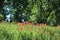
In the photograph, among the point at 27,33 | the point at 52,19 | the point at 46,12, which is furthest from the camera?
the point at 46,12

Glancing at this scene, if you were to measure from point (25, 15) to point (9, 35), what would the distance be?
20.2m

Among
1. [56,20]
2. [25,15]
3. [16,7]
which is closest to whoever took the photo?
[56,20]

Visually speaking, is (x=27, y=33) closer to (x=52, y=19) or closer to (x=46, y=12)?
(x=52, y=19)

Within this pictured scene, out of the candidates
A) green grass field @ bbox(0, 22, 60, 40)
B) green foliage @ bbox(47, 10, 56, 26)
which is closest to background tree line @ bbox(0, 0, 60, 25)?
green foliage @ bbox(47, 10, 56, 26)

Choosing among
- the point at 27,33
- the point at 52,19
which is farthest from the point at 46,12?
the point at 27,33

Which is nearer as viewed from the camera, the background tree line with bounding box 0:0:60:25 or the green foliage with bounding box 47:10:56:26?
the green foliage with bounding box 47:10:56:26

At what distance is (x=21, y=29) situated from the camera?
453 inches

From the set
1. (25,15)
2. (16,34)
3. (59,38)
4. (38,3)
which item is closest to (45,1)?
(38,3)

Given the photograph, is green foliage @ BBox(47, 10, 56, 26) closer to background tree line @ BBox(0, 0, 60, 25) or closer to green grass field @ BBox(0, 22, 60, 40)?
background tree line @ BBox(0, 0, 60, 25)

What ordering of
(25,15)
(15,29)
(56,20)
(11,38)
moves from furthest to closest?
(25,15) < (56,20) < (15,29) < (11,38)

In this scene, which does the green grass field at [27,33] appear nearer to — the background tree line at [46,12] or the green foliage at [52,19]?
the green foliage at [52,19]

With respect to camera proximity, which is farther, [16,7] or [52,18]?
[16,7]

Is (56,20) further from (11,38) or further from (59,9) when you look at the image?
(11,38)

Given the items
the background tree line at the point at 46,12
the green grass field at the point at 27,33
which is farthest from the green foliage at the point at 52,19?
the green grass field at the point at 27,33
